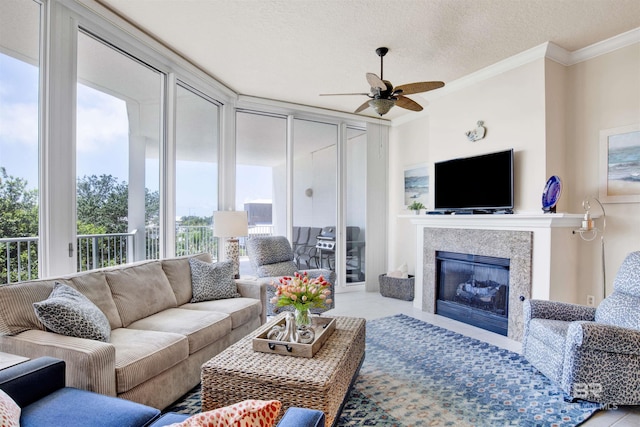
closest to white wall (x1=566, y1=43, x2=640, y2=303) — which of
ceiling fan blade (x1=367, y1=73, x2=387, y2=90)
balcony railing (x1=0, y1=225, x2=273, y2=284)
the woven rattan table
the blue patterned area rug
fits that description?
the blue patterned area rug

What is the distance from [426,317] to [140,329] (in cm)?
318

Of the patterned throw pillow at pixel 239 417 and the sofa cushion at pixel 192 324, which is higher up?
the patterned throw pillow at pixel 239 417

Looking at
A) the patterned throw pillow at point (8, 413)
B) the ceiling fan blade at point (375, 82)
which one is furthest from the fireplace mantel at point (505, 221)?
the patterned throw pillow at point (8, 413)

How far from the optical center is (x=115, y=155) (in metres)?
3.20

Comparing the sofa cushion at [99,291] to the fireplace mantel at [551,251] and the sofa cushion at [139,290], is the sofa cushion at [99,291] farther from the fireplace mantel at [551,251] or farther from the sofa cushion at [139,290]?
the fireplace mantel at [551,251]

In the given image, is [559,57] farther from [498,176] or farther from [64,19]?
[64,19]

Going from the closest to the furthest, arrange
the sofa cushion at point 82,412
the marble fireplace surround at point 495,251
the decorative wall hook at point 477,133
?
the sofa cushion at point 82,412 < the marble fireplace surround at point 495,251 < the decorative wall hook at point 477,133

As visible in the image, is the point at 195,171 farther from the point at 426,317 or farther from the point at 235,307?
the point at 426,317

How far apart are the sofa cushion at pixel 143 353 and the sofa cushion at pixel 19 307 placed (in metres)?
0.45

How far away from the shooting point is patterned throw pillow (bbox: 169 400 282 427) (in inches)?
31.1

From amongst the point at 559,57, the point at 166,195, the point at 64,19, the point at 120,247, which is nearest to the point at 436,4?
the point at 559,57

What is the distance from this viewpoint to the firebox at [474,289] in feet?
11.9

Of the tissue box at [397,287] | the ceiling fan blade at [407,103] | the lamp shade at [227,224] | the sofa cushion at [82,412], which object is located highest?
the ceiling fan blade at [407,103]

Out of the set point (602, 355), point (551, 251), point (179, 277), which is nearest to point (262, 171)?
point (179, 277)
